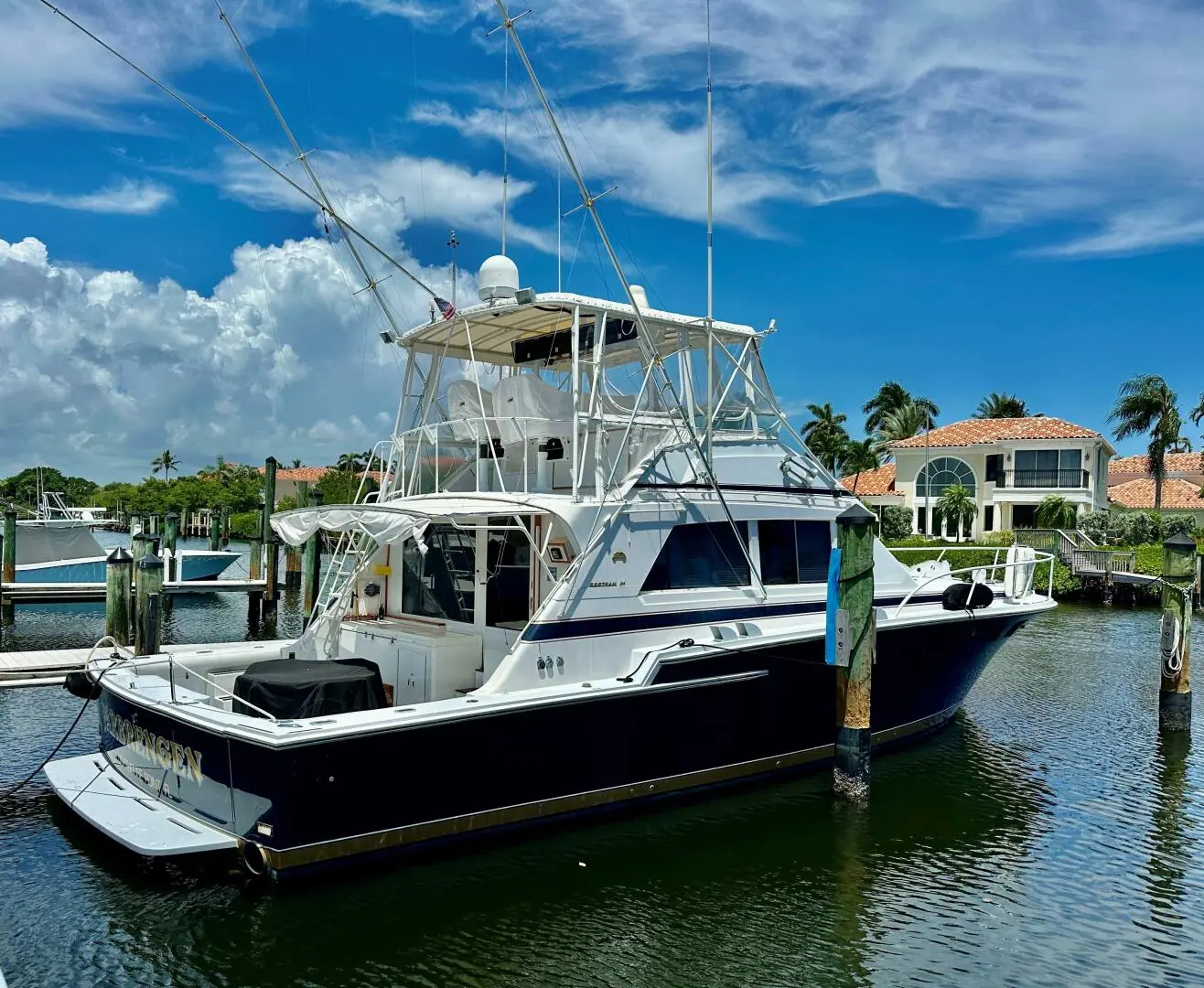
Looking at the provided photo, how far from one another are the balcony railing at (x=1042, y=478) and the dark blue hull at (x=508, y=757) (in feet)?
114

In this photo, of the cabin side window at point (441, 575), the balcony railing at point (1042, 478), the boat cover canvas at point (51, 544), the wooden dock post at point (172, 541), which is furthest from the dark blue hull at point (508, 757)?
the balcony railing at point (1042, 478)

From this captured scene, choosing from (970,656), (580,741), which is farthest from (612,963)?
(970,656)

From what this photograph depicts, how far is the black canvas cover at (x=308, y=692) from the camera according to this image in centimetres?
780

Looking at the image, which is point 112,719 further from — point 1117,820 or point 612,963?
point 1117,820

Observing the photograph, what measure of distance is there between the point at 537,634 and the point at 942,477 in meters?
40.0

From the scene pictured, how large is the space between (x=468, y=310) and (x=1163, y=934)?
7937mm

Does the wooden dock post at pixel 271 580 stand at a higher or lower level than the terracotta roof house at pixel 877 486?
lower

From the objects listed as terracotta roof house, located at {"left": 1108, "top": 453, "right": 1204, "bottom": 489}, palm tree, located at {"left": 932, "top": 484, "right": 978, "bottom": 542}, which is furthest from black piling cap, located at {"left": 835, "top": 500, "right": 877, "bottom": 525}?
terracotta roof house, located at {"left": 1108, "top": 453, "right": 1204, "bottom": 489}

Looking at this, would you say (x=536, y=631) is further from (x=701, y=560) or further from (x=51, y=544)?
(x=51, y=544)

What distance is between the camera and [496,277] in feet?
33.4

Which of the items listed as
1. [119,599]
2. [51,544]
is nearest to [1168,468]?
[51,544]

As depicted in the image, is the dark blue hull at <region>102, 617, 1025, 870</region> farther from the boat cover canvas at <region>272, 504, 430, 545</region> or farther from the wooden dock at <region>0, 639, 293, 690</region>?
the wooden dock at <region>0, 639, 293, 690</region>

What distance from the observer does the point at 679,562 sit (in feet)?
31.3

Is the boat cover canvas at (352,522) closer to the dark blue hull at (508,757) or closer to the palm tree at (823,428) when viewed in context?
the dark blue hull at (508,757)
